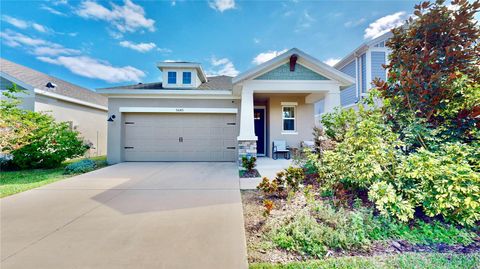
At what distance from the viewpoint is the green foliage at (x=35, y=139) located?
24.4ft

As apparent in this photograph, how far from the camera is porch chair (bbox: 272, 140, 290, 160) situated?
979 cm

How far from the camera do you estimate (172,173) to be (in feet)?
23.7

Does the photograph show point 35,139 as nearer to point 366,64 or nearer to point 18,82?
point 18,82

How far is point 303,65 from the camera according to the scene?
835 centimetres

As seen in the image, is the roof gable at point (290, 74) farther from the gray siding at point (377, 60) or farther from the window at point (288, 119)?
the gray siding at point (377, 60)

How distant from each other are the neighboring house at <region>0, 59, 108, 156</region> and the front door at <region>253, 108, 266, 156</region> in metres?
9.45

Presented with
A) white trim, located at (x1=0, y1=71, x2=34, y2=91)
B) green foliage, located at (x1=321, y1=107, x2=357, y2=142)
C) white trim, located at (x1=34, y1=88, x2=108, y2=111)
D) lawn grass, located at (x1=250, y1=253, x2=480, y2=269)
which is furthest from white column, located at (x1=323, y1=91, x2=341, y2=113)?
white trim, located at (x1=0, y1=71, x2=34, y2=91)

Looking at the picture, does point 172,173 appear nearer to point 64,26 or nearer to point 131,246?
point 131,246

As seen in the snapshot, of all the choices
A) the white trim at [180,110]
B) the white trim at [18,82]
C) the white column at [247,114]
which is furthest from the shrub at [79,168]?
the white column at [247,114]

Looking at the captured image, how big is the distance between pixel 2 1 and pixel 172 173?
9182 millimetres

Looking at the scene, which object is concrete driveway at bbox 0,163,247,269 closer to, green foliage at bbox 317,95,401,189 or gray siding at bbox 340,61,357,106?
green foliage at bbox 317,95,401,189

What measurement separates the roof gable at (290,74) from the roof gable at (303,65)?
0.09 m

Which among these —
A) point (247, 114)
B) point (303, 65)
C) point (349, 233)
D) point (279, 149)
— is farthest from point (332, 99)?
point (349, 233)

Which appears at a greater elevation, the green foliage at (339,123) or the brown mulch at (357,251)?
the green foliage at (339,123)
